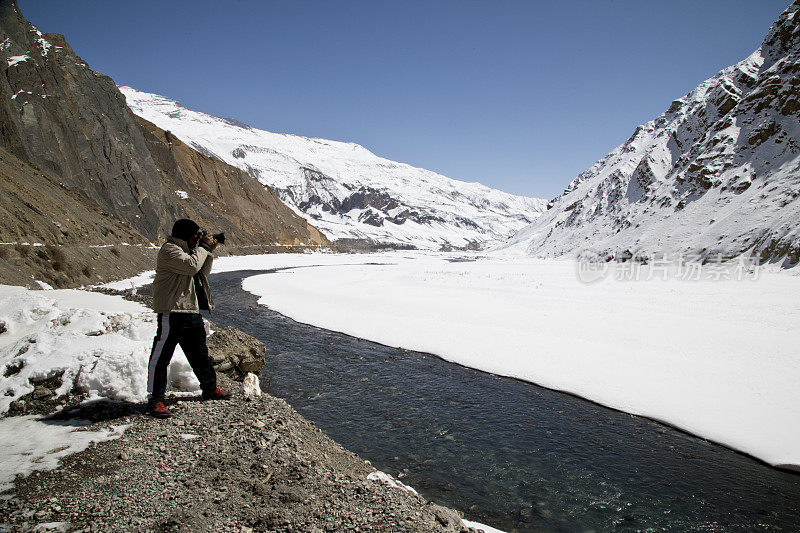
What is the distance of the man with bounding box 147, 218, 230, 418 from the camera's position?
188 inches

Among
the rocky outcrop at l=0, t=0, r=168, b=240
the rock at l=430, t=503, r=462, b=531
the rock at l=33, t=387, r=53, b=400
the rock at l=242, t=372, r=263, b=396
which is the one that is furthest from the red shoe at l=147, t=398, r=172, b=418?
the rocky outcrop at l=0, t=0, r=168, b=240

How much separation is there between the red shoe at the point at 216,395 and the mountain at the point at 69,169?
13.4 m

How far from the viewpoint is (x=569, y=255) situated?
62.6 m

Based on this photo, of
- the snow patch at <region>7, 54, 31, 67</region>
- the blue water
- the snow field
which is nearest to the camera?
the snow field

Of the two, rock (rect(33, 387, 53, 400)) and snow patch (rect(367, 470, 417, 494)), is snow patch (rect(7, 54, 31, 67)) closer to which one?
rock (rect(33, 387, 53, 400))

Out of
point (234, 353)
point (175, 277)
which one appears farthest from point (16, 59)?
point (175, 277)

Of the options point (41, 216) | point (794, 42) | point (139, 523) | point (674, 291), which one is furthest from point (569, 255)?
point (139, 523)

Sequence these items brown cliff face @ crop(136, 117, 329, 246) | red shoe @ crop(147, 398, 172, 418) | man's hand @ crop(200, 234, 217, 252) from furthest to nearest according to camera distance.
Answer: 1. brown cliff face @ crop(136, 117, 329, 246)
2. man's hand @ crop(200, 234, 217, 252)
3. red shoe @ crop(147, 398, 172, 418)

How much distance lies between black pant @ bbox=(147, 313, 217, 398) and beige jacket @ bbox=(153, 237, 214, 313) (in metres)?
0.13

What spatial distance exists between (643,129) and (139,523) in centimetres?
10708

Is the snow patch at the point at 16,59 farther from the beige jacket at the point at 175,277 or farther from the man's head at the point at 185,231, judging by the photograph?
the beige jacket at the point at 175,277

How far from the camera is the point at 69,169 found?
35.4 metres

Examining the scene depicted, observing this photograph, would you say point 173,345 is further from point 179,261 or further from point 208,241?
point 208,241

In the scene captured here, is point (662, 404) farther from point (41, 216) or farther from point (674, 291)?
point (41, 216)
